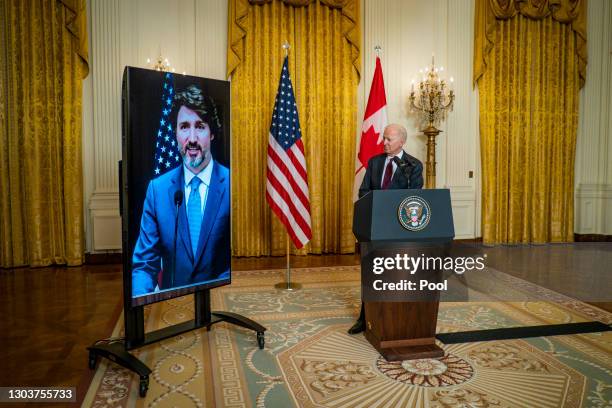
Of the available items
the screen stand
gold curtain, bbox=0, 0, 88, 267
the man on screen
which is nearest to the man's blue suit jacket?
the man on screen

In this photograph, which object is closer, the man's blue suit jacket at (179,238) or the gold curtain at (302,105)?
the man's blue suit jacket at (179,238)

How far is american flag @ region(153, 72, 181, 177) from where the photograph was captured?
2752 millimetres

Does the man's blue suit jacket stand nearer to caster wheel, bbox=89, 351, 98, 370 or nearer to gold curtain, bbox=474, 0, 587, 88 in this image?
caster wheel, bbox=89, 351, 98, 370

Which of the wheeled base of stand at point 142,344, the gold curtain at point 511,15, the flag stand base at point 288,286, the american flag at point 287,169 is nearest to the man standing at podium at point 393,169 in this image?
the wheeled base of stand at point 142,344

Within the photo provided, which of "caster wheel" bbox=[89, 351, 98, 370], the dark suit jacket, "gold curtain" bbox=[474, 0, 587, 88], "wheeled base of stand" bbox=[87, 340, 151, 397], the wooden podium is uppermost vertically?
"gold curtain" bbox=[474, 0, 587, 88]

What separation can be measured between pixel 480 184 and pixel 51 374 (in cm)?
684

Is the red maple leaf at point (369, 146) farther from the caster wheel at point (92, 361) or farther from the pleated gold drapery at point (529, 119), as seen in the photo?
the caster wheel at point (92, 361)

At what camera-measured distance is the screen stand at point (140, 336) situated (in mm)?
2597

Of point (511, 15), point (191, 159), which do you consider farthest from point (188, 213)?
point (511, 15)

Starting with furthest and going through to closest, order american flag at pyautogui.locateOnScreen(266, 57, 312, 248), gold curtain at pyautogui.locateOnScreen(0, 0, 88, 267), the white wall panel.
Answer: the white wall panel < gold curtain at pyautogui.locateOnScreen(0, 0, 88, 267) < american flag at pyautogui.locateOnScreen(266, 57, 312, 248)

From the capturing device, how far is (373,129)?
6004 millimetres

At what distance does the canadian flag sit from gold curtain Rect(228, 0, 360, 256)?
897 mm

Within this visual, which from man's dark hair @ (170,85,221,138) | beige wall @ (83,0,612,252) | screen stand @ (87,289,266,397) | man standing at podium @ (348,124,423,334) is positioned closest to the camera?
screen stand @ (87,289,266,397)

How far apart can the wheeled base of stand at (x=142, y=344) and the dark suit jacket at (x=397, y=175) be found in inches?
53.3
